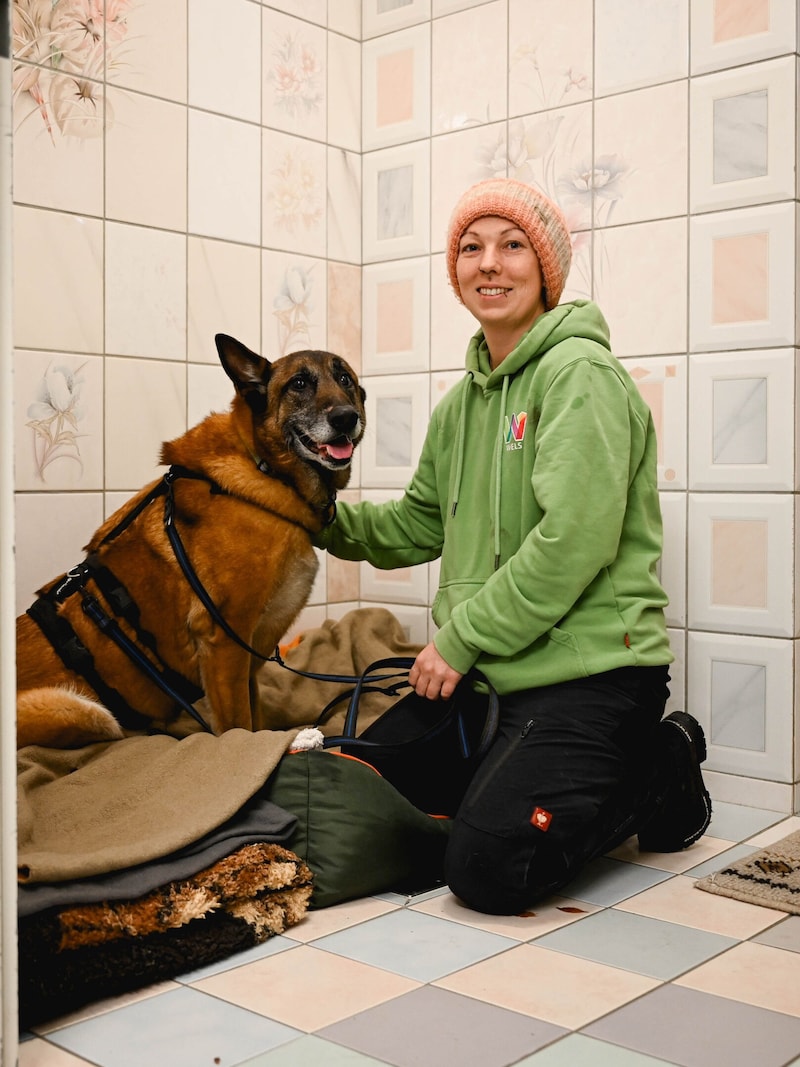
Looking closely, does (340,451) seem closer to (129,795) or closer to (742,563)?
(129,795)

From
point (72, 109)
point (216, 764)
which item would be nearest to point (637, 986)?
point (216, 764)

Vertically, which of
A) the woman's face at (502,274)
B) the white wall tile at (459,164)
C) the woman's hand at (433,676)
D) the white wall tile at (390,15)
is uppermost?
the white wall tile at (390,15)

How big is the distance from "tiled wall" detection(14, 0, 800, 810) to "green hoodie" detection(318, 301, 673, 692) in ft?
1.50

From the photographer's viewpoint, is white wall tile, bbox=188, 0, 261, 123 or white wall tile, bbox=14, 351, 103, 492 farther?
→ white wall tile, bbox=188, 0, 261, 123

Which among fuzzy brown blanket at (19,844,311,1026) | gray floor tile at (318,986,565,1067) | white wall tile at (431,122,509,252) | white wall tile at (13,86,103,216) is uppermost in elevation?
white wall tile at (431,122,509,252)

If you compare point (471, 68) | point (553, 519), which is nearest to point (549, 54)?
point (471, 68)

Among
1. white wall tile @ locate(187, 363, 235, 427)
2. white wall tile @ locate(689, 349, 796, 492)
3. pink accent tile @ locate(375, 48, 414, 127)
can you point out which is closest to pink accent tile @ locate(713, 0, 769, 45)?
white wall tile @ locate(689, 349, 796, 492)

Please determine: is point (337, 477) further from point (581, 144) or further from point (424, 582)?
point (581, 144)

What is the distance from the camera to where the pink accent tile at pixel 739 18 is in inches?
94.7

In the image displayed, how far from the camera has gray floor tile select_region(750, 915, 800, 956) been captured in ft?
5.64

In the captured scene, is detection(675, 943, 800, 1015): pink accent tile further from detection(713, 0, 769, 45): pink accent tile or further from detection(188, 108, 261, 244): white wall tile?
detection(188, 108, 261, 244): white wall tile

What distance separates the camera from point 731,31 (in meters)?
2.45

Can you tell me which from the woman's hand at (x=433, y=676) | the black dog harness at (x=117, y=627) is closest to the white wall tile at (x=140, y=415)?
the black dog harness at (x=117, y=627)

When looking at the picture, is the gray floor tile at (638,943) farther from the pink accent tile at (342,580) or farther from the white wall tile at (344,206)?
the white wall tile at (344,206)
